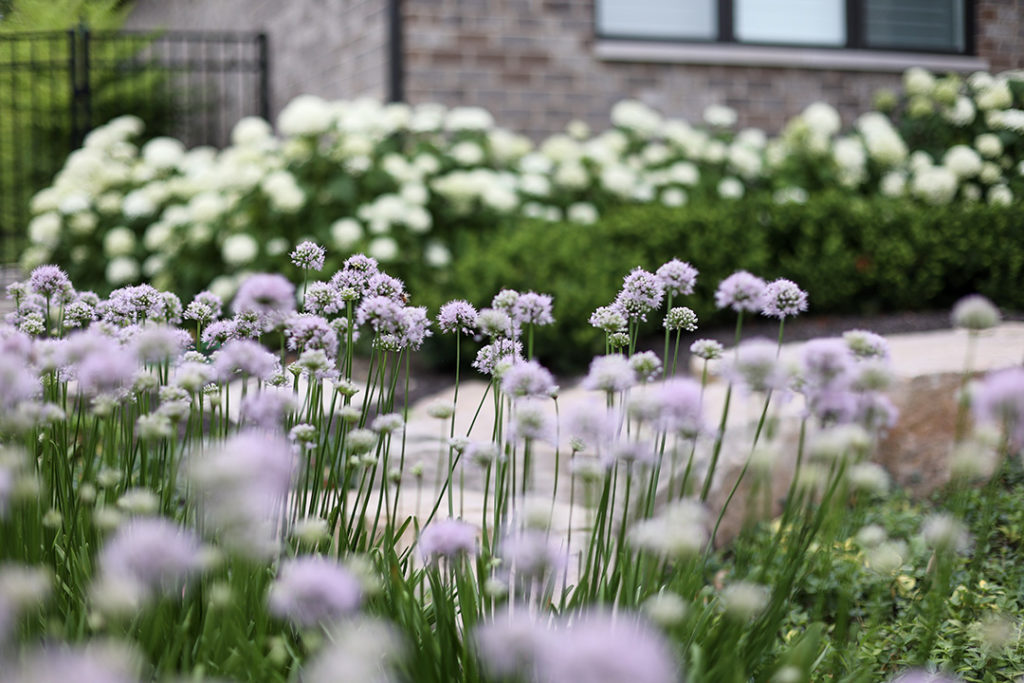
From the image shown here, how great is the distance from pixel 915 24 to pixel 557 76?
3.56 meters

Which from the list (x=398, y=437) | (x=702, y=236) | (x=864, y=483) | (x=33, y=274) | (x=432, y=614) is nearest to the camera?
(x=864, y=483)

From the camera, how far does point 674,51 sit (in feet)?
23.5

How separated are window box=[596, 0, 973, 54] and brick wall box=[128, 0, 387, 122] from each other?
1781 mm

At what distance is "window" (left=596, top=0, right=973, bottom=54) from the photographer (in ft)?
24.2

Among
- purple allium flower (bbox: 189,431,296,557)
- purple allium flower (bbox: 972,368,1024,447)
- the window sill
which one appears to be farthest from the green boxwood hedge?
purple allium flower (bbox: 189,431,296,557)

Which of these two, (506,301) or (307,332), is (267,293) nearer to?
(307,332)

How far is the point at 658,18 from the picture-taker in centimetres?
743

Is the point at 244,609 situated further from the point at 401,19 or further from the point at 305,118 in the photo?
the point at 401,19

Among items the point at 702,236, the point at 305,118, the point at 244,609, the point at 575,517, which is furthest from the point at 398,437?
the point at 305,118

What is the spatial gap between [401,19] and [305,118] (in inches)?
52.6

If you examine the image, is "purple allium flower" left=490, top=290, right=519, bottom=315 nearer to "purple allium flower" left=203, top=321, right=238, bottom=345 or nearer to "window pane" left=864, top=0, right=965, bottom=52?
"purple allium flower" left=203, top=321, right=238, bottom=345

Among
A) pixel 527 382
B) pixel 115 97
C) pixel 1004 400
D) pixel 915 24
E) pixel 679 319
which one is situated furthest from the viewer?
pixel 115 97

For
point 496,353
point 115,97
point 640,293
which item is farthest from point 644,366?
point 115,97

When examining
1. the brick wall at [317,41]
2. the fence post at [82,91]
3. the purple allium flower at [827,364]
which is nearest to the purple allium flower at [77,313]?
the purple allium flower at [827,364]
